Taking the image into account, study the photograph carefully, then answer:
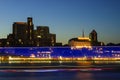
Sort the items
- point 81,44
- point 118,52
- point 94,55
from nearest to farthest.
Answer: point 118,52, point 94,55, point 81,44

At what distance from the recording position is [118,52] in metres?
152

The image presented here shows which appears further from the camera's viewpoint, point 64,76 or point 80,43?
point 80,43

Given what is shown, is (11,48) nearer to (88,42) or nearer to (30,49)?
(30,49)

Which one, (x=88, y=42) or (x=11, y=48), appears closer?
(x=11, y=48)

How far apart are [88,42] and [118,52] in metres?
29.6

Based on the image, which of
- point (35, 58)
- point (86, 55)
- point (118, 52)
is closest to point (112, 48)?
point (118, 52)

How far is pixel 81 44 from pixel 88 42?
8.86ft

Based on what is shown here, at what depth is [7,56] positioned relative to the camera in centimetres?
15300

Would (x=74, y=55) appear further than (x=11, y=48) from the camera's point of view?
Yes

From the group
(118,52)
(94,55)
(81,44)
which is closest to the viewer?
(118,52)

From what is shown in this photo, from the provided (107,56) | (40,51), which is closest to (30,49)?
(40,51)

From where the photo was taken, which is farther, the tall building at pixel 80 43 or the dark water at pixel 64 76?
the tall building at pixel 80 43

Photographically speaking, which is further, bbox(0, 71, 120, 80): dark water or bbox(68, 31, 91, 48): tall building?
bbox(68, 31, 91, 48): tall building

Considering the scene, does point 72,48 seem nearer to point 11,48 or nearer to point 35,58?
point 35,58
